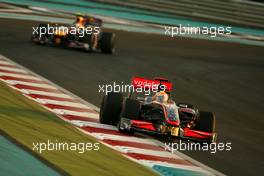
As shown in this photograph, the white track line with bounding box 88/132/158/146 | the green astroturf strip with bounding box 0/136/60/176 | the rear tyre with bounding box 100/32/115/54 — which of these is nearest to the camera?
the green astroturf strip with bounding box 0/136/60/176

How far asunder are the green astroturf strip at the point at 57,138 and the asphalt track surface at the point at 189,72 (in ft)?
5.51

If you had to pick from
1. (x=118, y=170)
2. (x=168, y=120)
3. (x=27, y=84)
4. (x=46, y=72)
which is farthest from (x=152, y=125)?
(x=46, y=72)

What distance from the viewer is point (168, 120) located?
48.0 feet

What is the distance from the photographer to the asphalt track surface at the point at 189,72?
1540 cm

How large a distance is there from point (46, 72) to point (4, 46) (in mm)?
4322

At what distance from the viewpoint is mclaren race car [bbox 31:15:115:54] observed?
2617 cm

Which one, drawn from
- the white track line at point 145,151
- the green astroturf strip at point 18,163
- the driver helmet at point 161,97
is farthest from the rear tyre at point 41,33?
the green astroturf strip at point 18,163

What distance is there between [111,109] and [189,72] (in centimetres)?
1026

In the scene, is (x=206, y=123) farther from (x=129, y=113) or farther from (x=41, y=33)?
(x=41, y=33)

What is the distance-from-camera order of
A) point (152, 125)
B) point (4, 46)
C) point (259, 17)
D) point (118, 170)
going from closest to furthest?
point (118, 170) < point (152, 125) < point (4, 46) < point (259, 17)

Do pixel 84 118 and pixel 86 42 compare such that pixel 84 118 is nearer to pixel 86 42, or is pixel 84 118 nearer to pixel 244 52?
pixel 86 42

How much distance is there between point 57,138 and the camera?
12.9 meters

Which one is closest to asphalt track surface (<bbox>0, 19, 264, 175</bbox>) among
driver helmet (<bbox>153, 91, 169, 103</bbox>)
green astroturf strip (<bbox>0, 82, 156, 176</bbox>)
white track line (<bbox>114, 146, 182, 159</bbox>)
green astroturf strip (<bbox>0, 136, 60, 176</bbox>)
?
white track line (<bbox>114, 146, 182, 159</bbox>)

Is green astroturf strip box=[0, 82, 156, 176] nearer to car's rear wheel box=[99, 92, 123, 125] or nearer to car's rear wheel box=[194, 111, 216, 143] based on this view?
car's rear wheel box=[99, 92, 123, 125]
